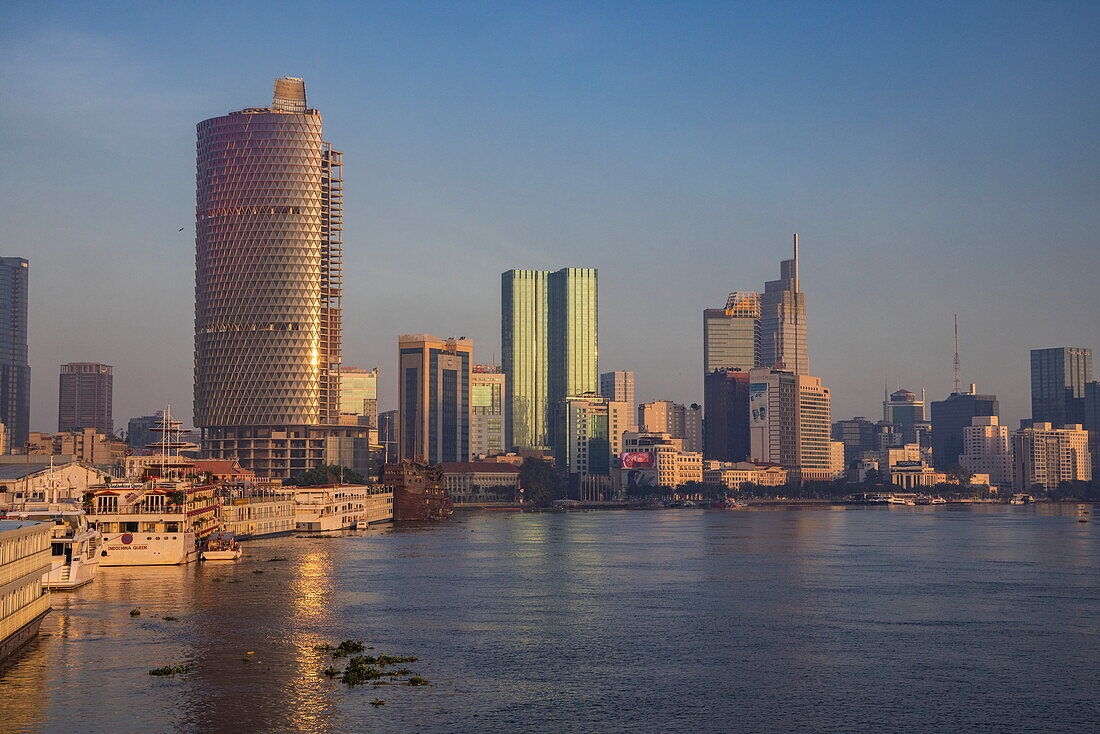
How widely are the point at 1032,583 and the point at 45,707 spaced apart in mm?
107768

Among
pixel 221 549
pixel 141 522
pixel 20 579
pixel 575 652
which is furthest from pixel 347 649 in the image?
pixel 221 549

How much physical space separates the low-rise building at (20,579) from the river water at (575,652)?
204cm

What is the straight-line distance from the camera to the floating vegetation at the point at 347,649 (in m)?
87.5

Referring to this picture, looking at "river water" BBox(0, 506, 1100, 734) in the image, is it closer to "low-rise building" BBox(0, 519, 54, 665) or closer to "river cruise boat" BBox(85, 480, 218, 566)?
"low-rise building" BBox(0, 519, 54, 665)

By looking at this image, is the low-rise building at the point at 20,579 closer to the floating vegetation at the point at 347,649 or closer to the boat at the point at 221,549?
the floating vegetation at the point at 347,649

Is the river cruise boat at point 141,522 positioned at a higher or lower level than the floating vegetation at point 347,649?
higher

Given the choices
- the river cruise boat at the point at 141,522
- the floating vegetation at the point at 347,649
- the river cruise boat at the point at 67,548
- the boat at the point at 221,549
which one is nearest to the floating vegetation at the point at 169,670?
the floating vegetation at the point at 347,649

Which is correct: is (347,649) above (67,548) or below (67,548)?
below

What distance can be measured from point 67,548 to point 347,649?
1957 inches

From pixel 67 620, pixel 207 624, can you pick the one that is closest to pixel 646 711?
pixel 207 624

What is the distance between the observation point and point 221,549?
6580 inches

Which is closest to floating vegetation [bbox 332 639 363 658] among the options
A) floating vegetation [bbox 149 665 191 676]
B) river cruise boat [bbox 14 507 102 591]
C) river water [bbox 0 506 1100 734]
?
river water [bbox 0 506 1100 734]

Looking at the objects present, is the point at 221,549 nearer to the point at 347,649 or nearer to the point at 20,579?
the point at 347,649

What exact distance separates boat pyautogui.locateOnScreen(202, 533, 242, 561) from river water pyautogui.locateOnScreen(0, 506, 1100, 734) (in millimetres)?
8151
